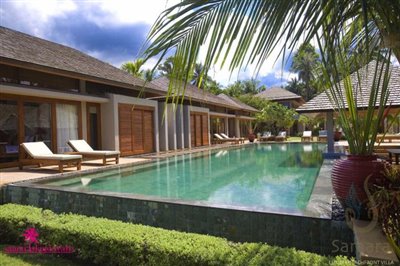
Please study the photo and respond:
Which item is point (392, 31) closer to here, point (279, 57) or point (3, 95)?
point (279, 57)

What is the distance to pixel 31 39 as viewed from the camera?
1531cm

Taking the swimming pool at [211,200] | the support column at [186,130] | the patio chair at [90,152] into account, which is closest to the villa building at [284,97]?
the support column at [186,130]

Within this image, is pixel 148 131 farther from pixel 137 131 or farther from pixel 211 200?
pixel 211 200

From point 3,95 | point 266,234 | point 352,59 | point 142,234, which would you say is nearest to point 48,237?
point 142,234

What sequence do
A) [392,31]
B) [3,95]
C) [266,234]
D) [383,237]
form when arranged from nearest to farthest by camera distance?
[392,31]
[383,237]
[266,234]
[3,95]

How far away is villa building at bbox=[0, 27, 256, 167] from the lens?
38.3 feet

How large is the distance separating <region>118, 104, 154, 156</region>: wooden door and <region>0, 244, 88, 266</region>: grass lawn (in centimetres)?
1188

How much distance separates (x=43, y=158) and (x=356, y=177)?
400 inches

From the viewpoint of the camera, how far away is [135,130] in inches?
698

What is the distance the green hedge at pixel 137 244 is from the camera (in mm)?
3440

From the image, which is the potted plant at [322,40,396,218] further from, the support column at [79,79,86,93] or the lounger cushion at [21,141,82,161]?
the support column at [79,79,86,93]

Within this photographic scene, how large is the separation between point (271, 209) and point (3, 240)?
4.58 m

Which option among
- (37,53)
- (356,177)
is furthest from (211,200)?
(37,53)

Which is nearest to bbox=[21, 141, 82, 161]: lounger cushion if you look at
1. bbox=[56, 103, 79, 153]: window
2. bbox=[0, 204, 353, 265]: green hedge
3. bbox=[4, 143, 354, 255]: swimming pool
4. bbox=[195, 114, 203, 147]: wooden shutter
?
bbox=[4, 143, 354, 255]: swimming pool
